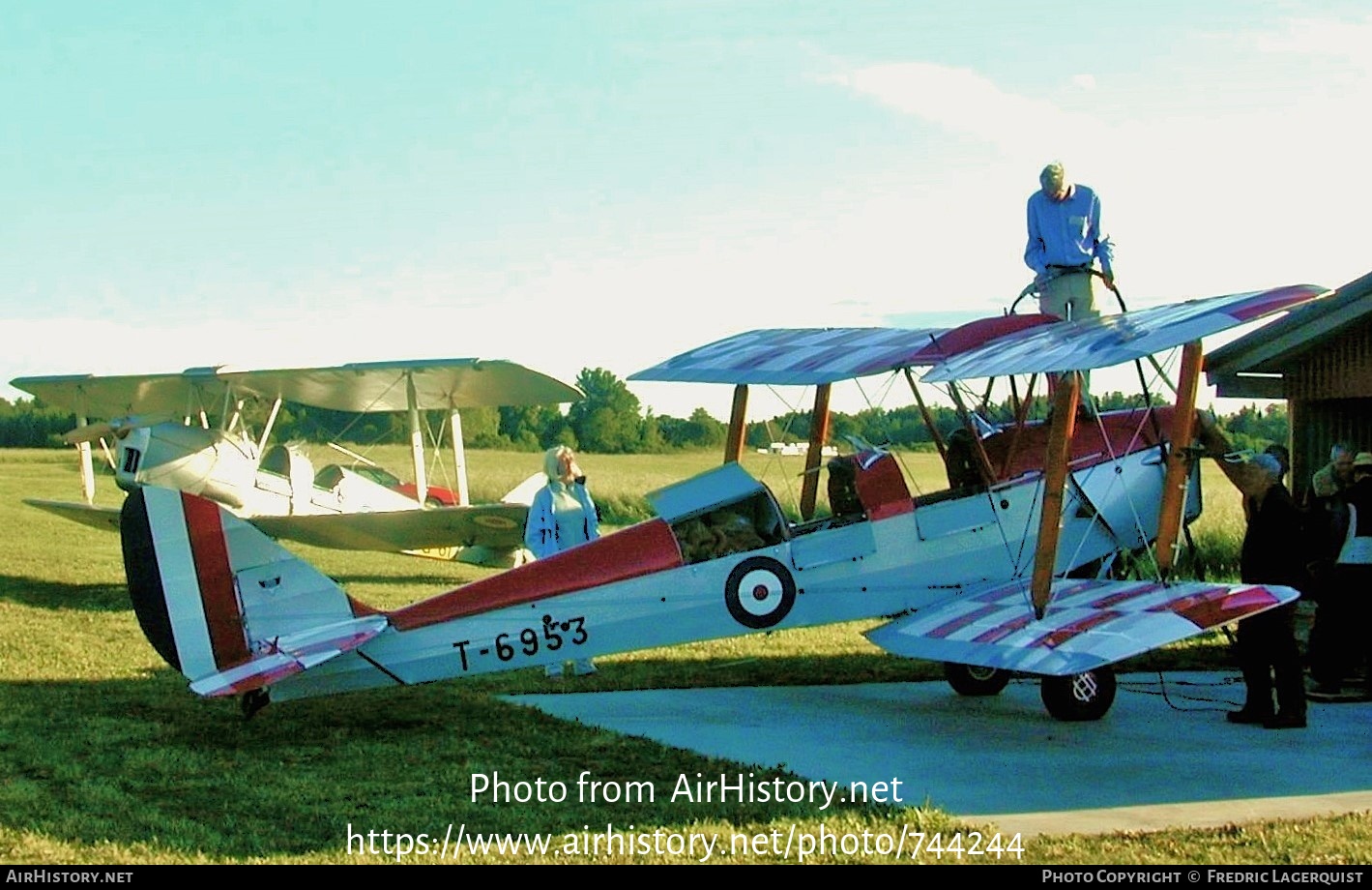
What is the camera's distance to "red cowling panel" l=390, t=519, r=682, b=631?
8000 mm

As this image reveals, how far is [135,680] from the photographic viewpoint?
408 inches

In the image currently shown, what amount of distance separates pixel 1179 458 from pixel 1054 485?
83 cm

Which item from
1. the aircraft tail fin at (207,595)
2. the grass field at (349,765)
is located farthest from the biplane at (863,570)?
the grass field at (349,765)

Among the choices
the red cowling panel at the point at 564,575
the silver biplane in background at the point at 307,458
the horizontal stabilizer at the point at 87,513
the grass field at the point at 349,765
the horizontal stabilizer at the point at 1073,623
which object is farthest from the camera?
the horizontal stabilizer at the point at 87,513

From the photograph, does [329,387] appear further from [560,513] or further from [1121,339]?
→ [1121,339]

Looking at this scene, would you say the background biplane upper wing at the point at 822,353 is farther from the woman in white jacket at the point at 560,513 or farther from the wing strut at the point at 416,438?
the wing strut at the point at 416,438

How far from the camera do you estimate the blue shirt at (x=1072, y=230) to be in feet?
32.0

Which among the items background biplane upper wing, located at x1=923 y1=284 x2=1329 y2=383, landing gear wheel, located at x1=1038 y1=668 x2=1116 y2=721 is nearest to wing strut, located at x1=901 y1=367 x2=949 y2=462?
background biplane upper wing, located at x1=923 y1=284 x2=1329 y2=383

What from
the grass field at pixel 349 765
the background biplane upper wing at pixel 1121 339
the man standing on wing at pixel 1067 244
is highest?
the man standing on wing at pixel 1067 244

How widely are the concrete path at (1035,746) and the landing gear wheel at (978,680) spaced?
15cm

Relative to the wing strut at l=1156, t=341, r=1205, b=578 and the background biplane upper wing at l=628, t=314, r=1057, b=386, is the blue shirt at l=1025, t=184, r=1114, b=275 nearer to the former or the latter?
the background biplane upper wing at l=628, t=314, r=1057, b=386

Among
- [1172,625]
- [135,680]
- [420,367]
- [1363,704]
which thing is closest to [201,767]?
[135,680]

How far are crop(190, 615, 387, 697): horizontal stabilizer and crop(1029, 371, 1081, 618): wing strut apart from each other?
3487 millimetres

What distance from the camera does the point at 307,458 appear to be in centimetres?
1847
